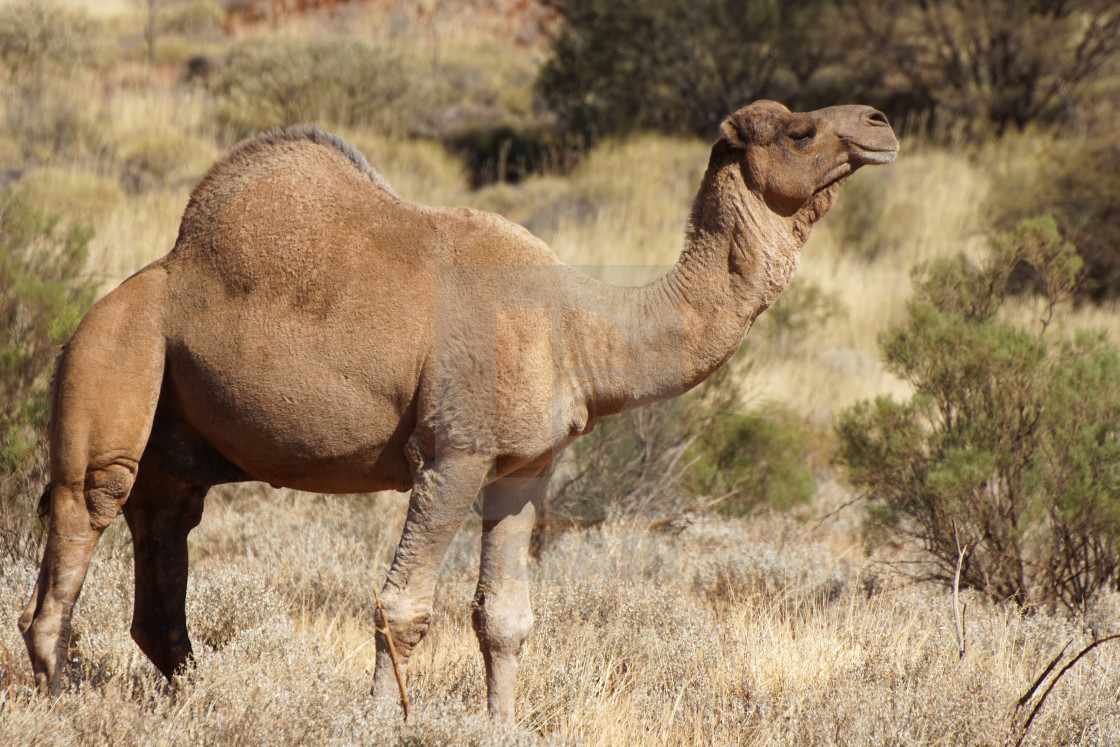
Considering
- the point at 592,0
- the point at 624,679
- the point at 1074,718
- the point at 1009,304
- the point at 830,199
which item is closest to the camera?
the point at 830,199

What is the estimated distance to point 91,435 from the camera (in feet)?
10.9

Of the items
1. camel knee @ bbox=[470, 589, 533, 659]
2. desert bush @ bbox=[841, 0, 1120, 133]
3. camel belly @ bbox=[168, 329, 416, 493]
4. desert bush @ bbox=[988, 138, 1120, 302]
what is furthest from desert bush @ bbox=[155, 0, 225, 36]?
camel knee @ bbox=[470, 589, 533, 659]

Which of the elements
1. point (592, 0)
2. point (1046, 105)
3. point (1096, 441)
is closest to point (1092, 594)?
point (1096, 441)

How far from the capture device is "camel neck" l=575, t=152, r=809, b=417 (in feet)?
10.6

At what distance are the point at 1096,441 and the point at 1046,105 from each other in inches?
610

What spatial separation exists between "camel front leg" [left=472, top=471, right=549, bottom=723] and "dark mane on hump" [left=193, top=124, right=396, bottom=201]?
1.13 m

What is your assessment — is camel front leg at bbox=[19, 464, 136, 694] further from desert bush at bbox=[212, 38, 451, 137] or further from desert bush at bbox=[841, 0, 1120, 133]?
desert bush at bbox=[841, 0, 1120, 133]

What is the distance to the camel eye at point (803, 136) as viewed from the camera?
3178 millimetres

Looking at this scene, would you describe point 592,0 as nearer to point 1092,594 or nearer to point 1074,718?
point 1092,594

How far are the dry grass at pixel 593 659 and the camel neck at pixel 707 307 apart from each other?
120 cm

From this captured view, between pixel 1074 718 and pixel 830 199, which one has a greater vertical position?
pixel 830 199

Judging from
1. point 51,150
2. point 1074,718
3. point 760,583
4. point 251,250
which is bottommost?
point 51,150

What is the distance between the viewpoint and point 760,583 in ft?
20.3

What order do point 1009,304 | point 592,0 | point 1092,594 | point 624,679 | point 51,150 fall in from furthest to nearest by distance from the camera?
point 592,0 < point 51,150 < point 1009,304 < point 1092,594 < point 624,679
